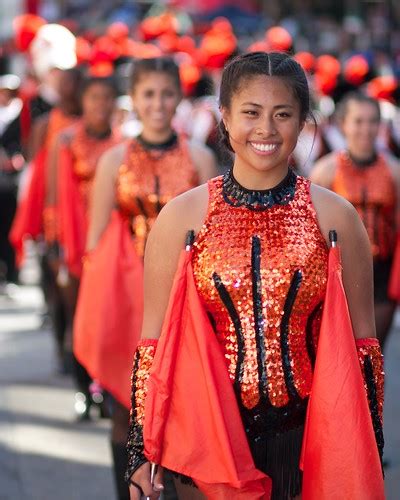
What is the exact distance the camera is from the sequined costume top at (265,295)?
143 inches

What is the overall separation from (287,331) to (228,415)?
0.88 feet

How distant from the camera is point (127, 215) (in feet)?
19.5

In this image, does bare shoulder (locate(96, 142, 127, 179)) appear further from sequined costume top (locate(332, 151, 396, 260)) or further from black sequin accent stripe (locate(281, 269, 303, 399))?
black sequin accent stripe (locate(281, 269, 303, 399))

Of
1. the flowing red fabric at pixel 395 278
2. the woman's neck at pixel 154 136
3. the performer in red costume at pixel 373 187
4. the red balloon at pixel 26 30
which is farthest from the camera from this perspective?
the red balloon at pixel 26 30

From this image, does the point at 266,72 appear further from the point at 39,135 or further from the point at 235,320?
the point at 39,135

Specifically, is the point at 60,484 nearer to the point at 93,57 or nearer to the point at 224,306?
the point at 224,306

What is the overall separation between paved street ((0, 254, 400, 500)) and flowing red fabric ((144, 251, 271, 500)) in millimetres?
2632

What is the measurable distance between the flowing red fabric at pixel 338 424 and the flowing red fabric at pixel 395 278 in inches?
127

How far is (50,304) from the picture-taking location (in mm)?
9586

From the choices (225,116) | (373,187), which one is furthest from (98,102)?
(225,116)

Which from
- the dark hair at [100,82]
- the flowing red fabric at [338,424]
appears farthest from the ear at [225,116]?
the dark hair at [100,82]

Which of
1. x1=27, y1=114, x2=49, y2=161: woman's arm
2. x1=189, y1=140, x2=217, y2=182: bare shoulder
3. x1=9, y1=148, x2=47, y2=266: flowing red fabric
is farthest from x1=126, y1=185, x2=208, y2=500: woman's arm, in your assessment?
x1=27, y1=114, x2=49, y2=161: woman's arm

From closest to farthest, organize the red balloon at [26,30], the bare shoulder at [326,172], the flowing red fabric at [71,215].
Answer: the bare shoulder at [326,172]
the flowing red fabric at [71,215]
the red balloon at [26,30]

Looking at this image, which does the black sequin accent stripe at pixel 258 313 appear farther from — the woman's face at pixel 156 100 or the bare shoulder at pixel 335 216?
the woman's face at pixel 156 100
